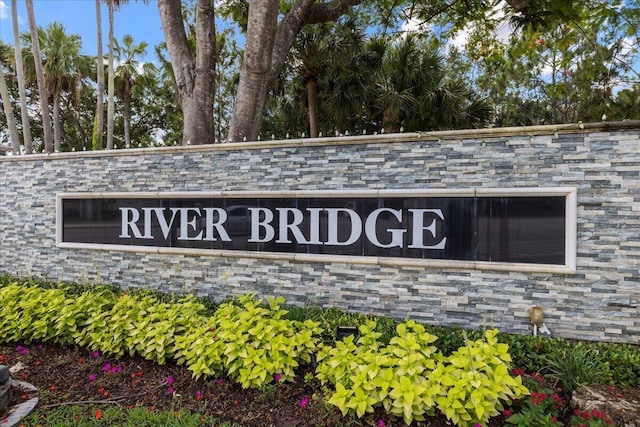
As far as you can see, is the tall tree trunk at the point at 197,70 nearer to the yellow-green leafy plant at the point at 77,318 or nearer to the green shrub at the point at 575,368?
the yellow-green leafy plant at the point at 77,318

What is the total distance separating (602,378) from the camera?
3.27 meters

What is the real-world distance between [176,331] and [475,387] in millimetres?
2946

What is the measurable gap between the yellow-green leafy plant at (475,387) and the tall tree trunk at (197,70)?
5.41m

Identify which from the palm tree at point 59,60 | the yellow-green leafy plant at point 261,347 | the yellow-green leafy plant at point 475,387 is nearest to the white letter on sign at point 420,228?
the yellow-green leafy plant at point 475,387

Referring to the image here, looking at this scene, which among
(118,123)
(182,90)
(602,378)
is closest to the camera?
(602,378)

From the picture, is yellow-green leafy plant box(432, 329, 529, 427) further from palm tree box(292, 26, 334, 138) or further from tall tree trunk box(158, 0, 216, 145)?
palm tree box(292, 26, 334, 138)

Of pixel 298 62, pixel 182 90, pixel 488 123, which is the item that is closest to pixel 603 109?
pixel 488 123

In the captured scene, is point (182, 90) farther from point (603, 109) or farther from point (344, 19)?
point (603, 109)

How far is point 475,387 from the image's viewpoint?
2.75 m

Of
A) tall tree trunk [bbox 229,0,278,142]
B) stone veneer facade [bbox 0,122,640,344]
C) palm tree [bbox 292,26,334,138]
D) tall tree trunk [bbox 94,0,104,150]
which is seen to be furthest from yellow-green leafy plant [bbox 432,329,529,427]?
tall tree trunk [bbox 94,0,104,150]

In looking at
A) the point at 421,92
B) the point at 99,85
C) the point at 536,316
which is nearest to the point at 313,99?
the point at 421,92

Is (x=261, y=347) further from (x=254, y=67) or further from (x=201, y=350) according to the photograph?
(x=254, y=67)

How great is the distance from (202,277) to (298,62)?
740 centimetres

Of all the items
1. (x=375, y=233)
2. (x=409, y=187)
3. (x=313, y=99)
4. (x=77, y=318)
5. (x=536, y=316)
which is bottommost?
(x=77, y=318)
